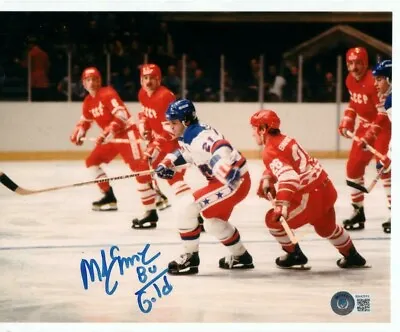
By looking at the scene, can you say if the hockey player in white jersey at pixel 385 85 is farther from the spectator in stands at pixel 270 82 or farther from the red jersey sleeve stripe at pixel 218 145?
the spectator in stands at pixel 270 82

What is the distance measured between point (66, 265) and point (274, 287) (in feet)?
3.16

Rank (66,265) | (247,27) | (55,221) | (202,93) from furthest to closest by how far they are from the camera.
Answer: (202,93), (247,27), (55,221), (66,265)

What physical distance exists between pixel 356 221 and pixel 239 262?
112cm

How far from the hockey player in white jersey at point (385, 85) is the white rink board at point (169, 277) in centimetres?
35

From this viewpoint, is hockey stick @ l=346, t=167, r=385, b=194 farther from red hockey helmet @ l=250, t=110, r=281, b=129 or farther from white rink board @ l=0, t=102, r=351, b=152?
white rink board @ l=0, t=102, r=351, b=152

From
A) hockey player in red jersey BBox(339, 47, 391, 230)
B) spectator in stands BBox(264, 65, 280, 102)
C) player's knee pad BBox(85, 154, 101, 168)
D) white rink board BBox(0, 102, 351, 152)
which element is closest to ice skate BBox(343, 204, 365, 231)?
hockey player in red jersey BBox(339, 47, 391, 230)

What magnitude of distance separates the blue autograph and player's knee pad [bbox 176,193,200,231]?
0.77ft

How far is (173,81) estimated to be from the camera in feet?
22.0

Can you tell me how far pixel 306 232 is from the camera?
4852mm

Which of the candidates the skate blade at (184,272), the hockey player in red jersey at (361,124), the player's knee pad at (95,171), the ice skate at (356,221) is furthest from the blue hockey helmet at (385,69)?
the player's knee pad at (95,171)

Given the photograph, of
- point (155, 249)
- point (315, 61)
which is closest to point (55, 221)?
point (155, 249)

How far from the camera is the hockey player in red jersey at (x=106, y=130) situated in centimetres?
538

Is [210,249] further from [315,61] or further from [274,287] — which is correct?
[315,61]
